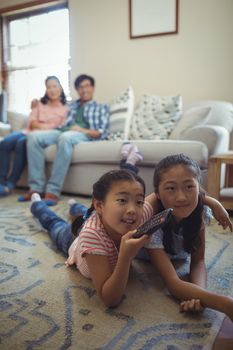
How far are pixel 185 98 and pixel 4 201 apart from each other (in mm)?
1844

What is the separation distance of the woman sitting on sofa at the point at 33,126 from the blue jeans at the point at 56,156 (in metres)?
0.16

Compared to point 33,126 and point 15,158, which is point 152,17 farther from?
point 15,158

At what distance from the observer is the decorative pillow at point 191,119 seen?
7.79 feet

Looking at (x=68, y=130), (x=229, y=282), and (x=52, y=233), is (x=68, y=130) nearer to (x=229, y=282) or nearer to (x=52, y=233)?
(x=52, y=233)

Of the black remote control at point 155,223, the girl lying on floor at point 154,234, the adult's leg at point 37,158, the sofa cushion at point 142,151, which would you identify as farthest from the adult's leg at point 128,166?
the black remote control at point 155,223

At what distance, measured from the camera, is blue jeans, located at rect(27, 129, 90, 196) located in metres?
2.37

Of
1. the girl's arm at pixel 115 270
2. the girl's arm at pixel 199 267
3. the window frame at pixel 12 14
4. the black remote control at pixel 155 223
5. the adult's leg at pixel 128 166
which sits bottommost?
the girl's arm at pixel 199 267

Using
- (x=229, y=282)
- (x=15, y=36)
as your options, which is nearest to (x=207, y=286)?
(x=229, y=282)

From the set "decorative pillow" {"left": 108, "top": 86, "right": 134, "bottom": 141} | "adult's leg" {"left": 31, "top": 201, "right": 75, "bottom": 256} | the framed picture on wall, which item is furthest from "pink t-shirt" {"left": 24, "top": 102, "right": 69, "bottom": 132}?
"adult's leg" {"left": 31, "top": 201, "right": 75, "bottom": 256}

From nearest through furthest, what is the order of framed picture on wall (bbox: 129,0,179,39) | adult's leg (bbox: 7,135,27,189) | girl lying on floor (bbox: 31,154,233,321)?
1. girl lying on floor (bbox: 31,154,233,321)
2. adult's leg (bbox: 7,135,27,189)
3. framed picture on wall (bbox: 129,0,179,39)

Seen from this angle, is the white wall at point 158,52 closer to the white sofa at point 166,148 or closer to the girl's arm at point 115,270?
the white sofa at point 166,148

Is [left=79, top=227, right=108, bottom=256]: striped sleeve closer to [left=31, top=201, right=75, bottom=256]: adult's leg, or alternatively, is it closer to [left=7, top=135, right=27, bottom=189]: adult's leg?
[left=31, top=201, right=75, bottom=256]: adult's leg

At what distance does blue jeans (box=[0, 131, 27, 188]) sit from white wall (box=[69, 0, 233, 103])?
117 centimetres

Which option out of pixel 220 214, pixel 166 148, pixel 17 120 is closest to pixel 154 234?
pixel 220 214
